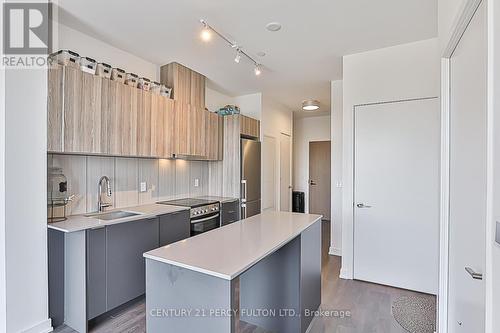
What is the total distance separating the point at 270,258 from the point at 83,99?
7.14 ft

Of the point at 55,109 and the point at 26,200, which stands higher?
the point at 55,109

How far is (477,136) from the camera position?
1.30 m

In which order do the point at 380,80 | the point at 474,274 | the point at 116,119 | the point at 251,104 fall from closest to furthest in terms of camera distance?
the point at 474,274
the point at 116,119
the point at 380,80
the point at 251,104

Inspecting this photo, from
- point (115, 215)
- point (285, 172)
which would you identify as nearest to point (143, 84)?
point (115, 215)

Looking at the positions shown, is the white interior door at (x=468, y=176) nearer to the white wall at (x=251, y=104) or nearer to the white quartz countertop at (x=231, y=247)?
the white quartz countertop at (x=231, y=247)

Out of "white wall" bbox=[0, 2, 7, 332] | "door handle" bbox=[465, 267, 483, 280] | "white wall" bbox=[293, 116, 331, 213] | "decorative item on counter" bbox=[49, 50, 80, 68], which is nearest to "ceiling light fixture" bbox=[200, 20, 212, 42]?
"decorative item on counter" bbox=[49, 50, 80, 68]

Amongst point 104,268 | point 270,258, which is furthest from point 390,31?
point 104,268

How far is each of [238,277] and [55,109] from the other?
2014 mm

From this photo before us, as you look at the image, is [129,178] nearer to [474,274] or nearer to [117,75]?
[117,75]

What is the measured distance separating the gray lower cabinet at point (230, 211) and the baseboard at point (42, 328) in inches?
87.4

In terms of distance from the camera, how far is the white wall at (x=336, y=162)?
13.5ft

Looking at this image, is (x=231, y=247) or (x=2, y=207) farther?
(x=2, y=207)

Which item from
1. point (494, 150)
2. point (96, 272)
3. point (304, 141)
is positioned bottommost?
point (96, 272)

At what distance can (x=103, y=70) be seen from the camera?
2.65 m
